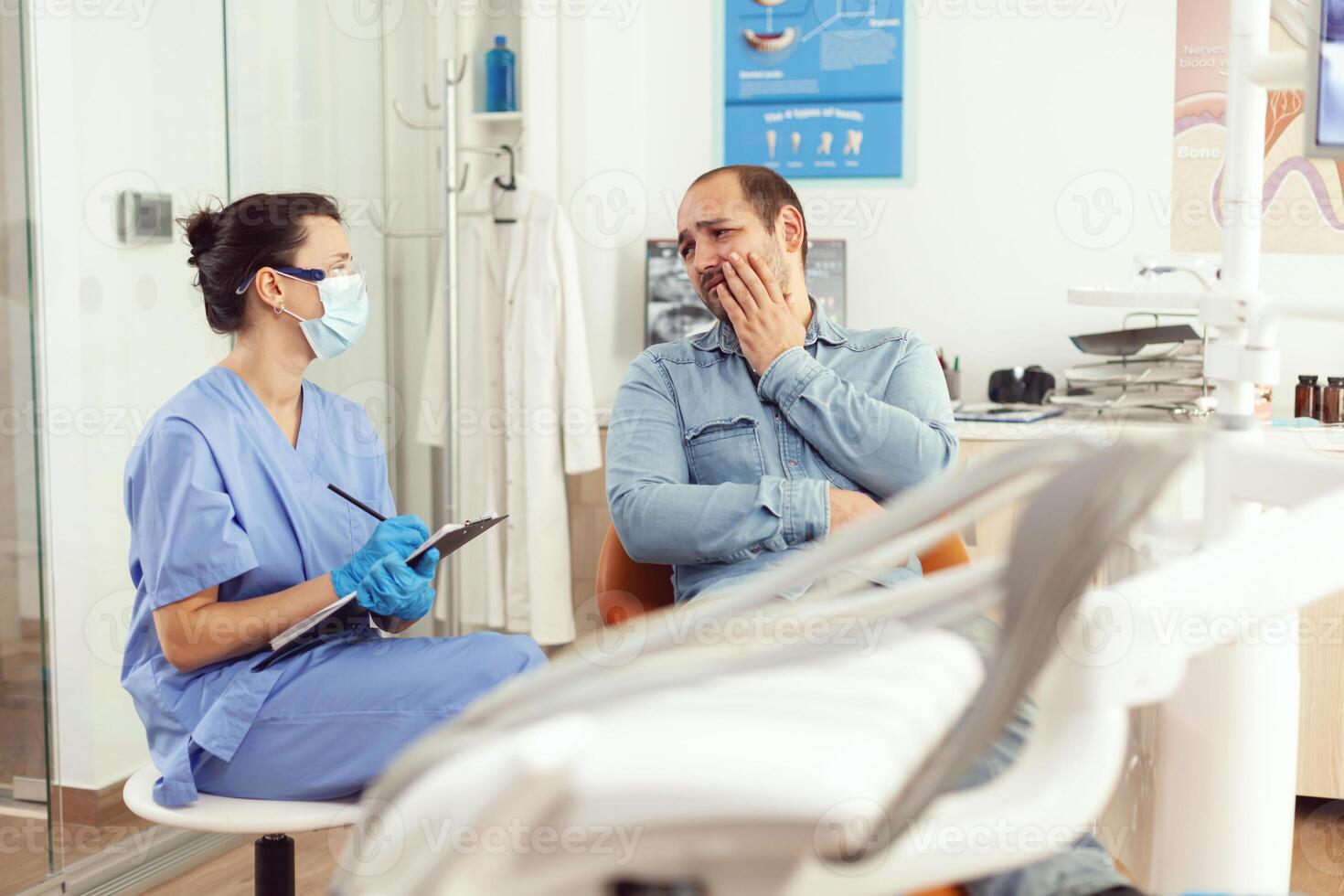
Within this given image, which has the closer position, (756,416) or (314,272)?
(314,272)

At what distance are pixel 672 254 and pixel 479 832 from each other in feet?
9.61

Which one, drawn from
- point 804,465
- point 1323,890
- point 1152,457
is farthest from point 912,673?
point 1323,890

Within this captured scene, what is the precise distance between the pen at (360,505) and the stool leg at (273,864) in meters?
0.46

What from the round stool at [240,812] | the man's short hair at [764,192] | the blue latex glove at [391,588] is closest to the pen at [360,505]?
the blue latex glove at [391,588]

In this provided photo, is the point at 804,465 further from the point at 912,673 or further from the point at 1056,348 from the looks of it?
the point at 1056,348

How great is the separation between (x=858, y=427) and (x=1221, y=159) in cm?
183

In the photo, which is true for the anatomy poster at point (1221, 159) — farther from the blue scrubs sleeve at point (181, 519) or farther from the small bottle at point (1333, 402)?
the blue scrubs sleeve at point (181, 519)

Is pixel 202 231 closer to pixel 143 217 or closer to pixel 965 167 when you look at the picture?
pixel 143 217

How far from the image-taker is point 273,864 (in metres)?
1.69

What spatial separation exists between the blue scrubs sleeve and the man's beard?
0.85 metres

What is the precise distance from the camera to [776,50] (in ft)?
11.6

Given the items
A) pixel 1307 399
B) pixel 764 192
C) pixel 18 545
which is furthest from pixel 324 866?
pixel 1307 399

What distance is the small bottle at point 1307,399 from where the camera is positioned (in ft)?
9.37

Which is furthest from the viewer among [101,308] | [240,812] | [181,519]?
[101,308]
